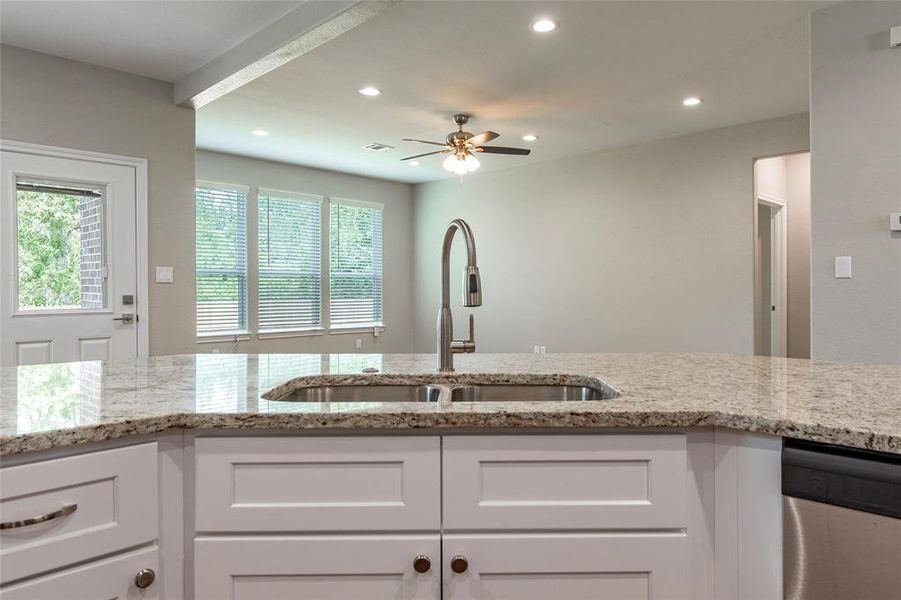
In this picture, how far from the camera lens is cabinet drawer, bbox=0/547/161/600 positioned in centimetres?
92

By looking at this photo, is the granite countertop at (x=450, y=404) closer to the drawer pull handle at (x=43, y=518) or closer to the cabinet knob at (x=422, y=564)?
the drawer pull handle at (x=43, y=518)

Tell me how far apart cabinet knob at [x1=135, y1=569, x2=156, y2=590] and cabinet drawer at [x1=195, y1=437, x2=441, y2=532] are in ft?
0.33

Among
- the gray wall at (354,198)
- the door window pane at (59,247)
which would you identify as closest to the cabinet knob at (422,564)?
the door window pane at (59,247)

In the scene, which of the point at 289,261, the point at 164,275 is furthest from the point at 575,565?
the point at 289,261

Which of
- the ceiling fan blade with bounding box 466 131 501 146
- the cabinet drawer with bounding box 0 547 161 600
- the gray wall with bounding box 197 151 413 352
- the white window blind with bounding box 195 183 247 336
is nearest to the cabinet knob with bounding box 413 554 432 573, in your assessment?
the cabinet drawer with bounding box 0 547 161 600

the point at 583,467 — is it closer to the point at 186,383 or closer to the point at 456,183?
the point at 186,383

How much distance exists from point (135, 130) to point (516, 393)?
11.7 ft

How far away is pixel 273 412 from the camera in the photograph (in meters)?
1.08

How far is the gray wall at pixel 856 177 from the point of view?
276 centimetres

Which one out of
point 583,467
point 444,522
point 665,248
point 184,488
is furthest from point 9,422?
point 665,248

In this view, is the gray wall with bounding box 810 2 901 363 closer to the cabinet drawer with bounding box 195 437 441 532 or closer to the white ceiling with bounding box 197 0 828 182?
the white ceiling with bounding box 197 0 828 182

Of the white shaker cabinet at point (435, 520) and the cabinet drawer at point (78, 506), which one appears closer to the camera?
the cabinet drawer at point (78, 506)

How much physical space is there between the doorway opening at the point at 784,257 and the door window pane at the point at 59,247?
5.78m

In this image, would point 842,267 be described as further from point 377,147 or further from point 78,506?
point 377,147
